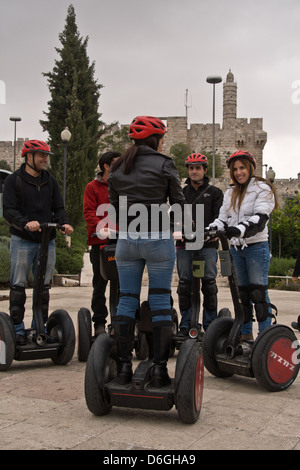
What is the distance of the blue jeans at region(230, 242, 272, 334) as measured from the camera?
169 inches

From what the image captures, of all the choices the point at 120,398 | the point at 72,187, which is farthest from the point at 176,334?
the point at 72,187

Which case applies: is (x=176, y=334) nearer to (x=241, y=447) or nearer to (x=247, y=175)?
(x=247, y=175)

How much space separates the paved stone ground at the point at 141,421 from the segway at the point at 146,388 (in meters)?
0.09

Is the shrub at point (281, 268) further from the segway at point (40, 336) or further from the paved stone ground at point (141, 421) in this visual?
the paved stone ground at point (141, 421)

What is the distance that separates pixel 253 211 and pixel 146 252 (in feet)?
4.16

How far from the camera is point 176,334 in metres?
5.22

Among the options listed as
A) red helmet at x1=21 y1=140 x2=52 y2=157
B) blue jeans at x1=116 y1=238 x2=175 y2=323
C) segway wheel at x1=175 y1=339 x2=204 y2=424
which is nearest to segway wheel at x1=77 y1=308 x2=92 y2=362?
red helmet at x1=21 y1=140 x2=52 y2=157

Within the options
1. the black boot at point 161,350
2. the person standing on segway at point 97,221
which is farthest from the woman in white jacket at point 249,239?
the person standing on segway at point 97,221

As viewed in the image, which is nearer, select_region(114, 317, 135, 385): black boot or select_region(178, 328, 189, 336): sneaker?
select_region(114, 317, 135, 385): black boot

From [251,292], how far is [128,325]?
1.34m

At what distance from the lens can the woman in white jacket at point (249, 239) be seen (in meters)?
4.29

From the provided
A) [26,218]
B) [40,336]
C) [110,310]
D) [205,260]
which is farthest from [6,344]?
[205,260]

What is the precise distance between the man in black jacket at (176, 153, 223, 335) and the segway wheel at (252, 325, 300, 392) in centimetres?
137

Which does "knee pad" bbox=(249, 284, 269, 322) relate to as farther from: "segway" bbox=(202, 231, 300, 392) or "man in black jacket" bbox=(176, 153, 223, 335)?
"man in black jacket" bbox=(176, 153, 223, 335)
